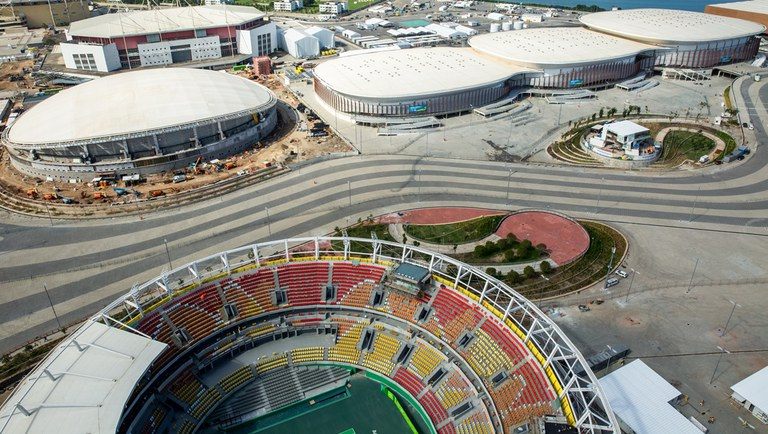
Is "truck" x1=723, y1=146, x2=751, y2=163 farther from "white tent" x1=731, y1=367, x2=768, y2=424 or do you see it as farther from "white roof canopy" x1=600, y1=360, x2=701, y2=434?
"white roof canopy" x1=600, y1=360, x2=701, y2=434

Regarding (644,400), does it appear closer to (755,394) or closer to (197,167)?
(755,394)

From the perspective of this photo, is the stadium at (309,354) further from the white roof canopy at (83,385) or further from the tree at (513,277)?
the tree at (513,277)

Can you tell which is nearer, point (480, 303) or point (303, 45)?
point (480, 303)

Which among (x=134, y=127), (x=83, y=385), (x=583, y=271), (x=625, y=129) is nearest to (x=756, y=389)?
(x=583, y=271)

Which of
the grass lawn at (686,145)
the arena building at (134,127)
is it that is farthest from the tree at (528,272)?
the arena building at (134,127)

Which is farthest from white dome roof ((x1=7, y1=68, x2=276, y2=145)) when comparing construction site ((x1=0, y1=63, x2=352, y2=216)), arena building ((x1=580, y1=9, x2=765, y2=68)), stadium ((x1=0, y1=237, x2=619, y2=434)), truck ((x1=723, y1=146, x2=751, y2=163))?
arena building ((x1=580, y1=9, x2=765, y2=68))

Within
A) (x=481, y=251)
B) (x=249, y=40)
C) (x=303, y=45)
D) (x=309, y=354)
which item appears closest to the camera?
(x=309, y=354)

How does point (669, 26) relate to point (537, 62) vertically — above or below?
above
